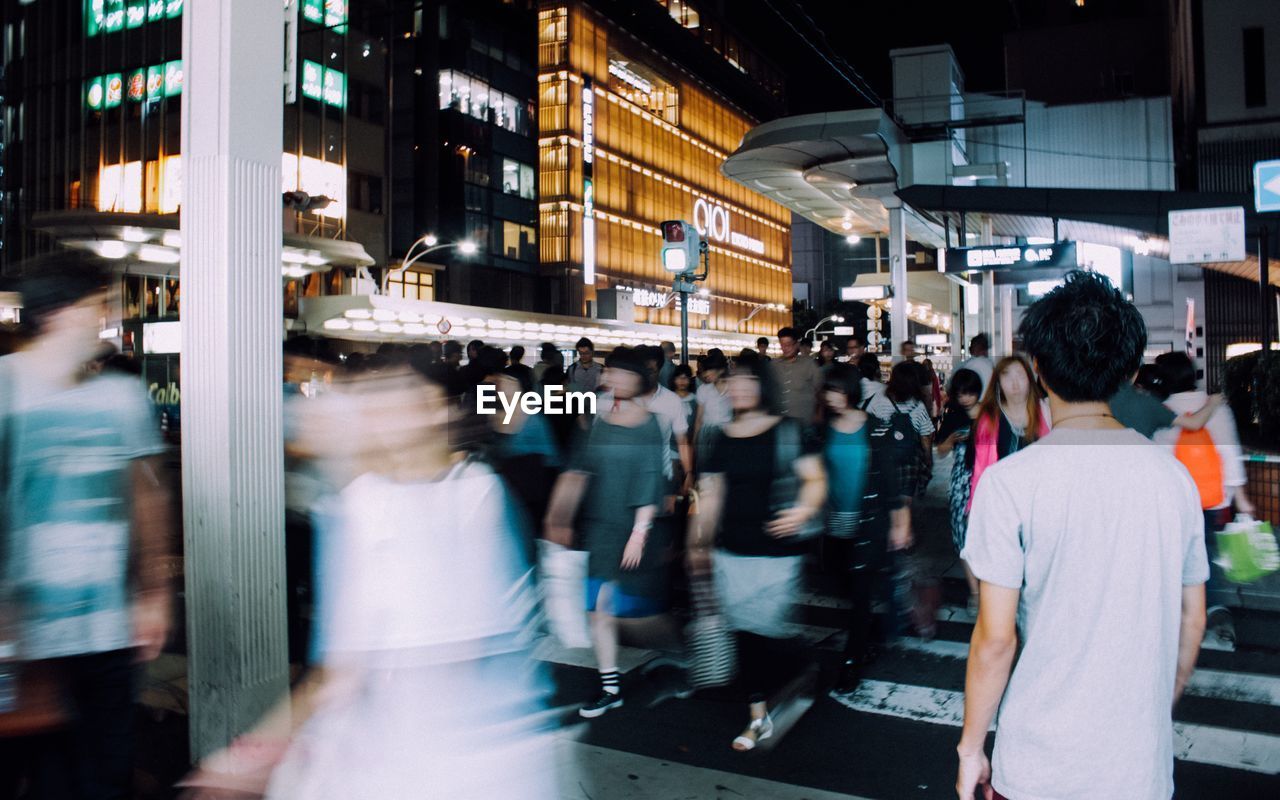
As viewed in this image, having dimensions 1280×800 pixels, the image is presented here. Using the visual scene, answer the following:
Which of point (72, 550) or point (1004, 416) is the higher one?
point (1004, 416)

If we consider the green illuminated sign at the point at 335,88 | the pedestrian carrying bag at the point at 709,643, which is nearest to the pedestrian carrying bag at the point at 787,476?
the pedestrian carrying bag at the point at 709,643

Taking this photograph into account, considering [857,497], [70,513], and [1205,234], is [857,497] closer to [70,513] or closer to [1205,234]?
[70,513]

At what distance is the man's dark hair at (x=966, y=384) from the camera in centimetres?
700

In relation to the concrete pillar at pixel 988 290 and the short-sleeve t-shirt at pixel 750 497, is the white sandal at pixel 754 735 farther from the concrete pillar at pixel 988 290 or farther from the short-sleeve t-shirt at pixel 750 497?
the concrete pillar at pixel 988 290

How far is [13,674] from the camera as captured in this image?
9.20 feet

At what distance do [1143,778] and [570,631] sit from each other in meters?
4.33

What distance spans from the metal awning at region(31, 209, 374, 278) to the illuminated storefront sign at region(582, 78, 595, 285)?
2527 centimetres

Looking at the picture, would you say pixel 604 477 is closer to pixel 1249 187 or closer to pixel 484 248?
pixel 1249 187

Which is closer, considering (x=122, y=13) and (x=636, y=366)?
(x=636, y=366)

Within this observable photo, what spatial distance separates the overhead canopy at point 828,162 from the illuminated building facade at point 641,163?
2161 cm

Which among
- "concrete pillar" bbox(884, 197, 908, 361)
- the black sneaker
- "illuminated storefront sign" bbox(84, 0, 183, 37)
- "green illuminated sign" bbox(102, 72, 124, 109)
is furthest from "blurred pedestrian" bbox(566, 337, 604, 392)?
"green illuminated sign" bbox(102, 72, 124, 109)

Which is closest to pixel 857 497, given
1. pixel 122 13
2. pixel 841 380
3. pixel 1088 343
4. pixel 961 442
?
pixel 841 380

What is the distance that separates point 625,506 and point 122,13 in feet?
147

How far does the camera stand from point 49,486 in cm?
289
